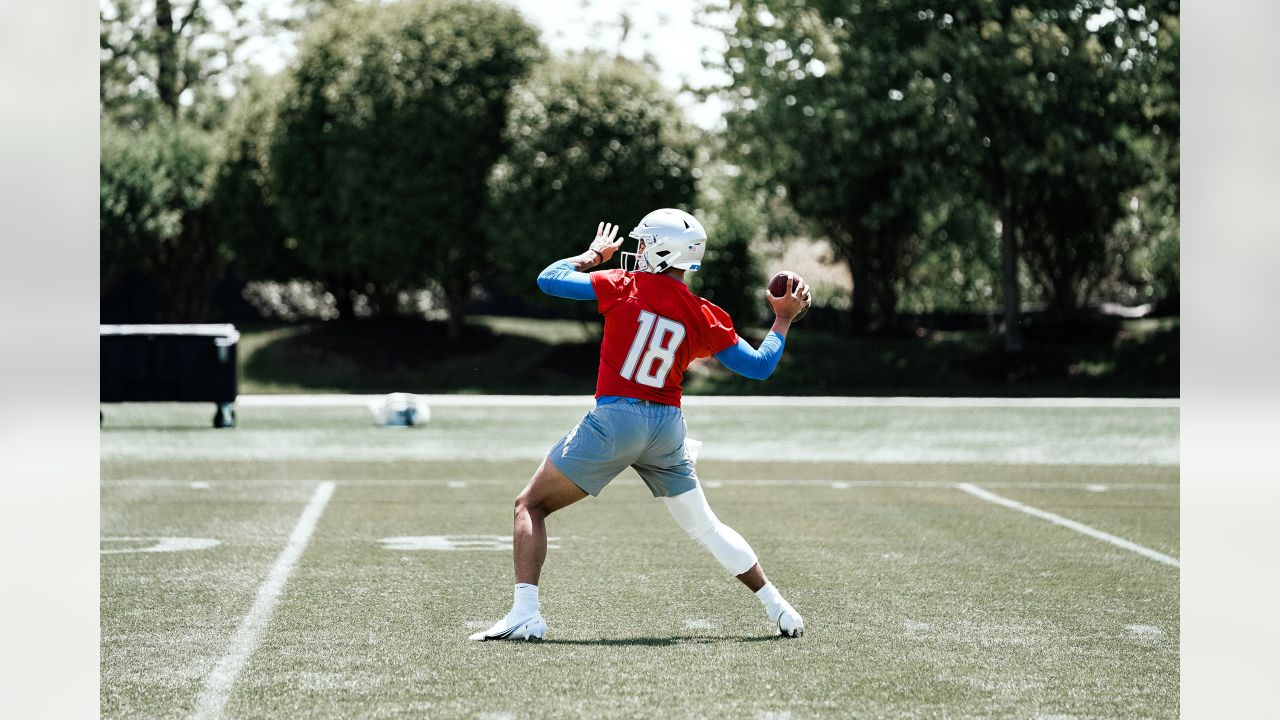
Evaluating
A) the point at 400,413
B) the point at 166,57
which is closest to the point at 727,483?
the point at 400,413

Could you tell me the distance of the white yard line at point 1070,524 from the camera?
916 centimetres

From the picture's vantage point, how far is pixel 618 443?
6.25 metres

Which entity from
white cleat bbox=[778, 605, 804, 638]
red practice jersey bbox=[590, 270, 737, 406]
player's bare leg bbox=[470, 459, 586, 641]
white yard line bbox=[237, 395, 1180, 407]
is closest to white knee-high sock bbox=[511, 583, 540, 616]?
player's bare leg bbox=[470, 459, 586, 641]

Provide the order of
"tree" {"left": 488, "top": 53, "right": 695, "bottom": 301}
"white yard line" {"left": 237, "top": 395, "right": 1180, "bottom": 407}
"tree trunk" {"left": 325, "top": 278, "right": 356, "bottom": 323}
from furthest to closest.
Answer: "tree trunk" {"left": 325, "top": 278, "right": 356, "bottom": 323} < "tree" {"left": 488, "top": 53, "right": 695, "bottom": 301} < "white yard line" {"left": 237, "top": 395, "right": 1180, "bottom": 407}

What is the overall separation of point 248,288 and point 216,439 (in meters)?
24.3

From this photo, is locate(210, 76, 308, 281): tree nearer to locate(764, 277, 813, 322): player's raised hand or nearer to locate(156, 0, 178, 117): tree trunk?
locate(156, 0, 178, 117): tree trunk

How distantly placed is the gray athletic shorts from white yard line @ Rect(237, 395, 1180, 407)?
19.0 metres

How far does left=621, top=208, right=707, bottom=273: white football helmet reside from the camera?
628 cm

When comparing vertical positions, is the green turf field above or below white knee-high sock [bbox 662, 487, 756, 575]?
below

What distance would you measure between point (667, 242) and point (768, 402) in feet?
66.9

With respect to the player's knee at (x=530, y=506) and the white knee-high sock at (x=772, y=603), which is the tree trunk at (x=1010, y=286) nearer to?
the white knee-high sock at (x=772, y=603)

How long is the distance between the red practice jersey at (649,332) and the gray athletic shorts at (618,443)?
7 centimetres

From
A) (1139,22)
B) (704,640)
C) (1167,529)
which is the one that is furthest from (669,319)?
(1139,22)

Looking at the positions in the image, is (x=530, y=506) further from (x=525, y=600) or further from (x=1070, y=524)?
(x=1070, y=524)
